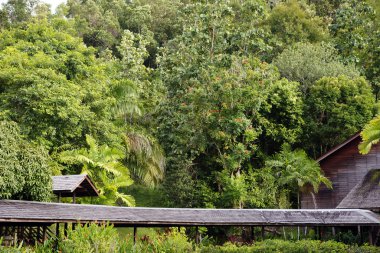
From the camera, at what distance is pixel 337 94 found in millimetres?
34781

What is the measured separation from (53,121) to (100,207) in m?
7.23

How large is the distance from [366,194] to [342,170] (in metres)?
3.93

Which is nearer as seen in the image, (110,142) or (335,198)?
(110,142)

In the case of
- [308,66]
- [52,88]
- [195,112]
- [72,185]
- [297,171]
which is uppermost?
[308,66]

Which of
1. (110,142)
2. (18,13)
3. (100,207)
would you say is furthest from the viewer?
(18,13)

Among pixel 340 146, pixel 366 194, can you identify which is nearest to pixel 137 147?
pixel 340 146

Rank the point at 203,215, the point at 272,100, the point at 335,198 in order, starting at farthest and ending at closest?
the point at 272,100 < the point at 335,198 < the point at 203,215

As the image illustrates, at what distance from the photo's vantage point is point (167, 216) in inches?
888

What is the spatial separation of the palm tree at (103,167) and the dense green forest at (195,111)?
46 mm

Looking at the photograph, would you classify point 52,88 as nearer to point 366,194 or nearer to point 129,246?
point 129,246

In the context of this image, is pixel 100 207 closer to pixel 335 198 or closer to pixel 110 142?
pixel 110 142

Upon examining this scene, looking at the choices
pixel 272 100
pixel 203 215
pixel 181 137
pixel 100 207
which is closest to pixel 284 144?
pixel 272 100

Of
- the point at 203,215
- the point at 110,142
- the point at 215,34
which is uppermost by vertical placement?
the point at 215,34

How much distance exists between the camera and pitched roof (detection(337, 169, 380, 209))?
2747 centimetres
